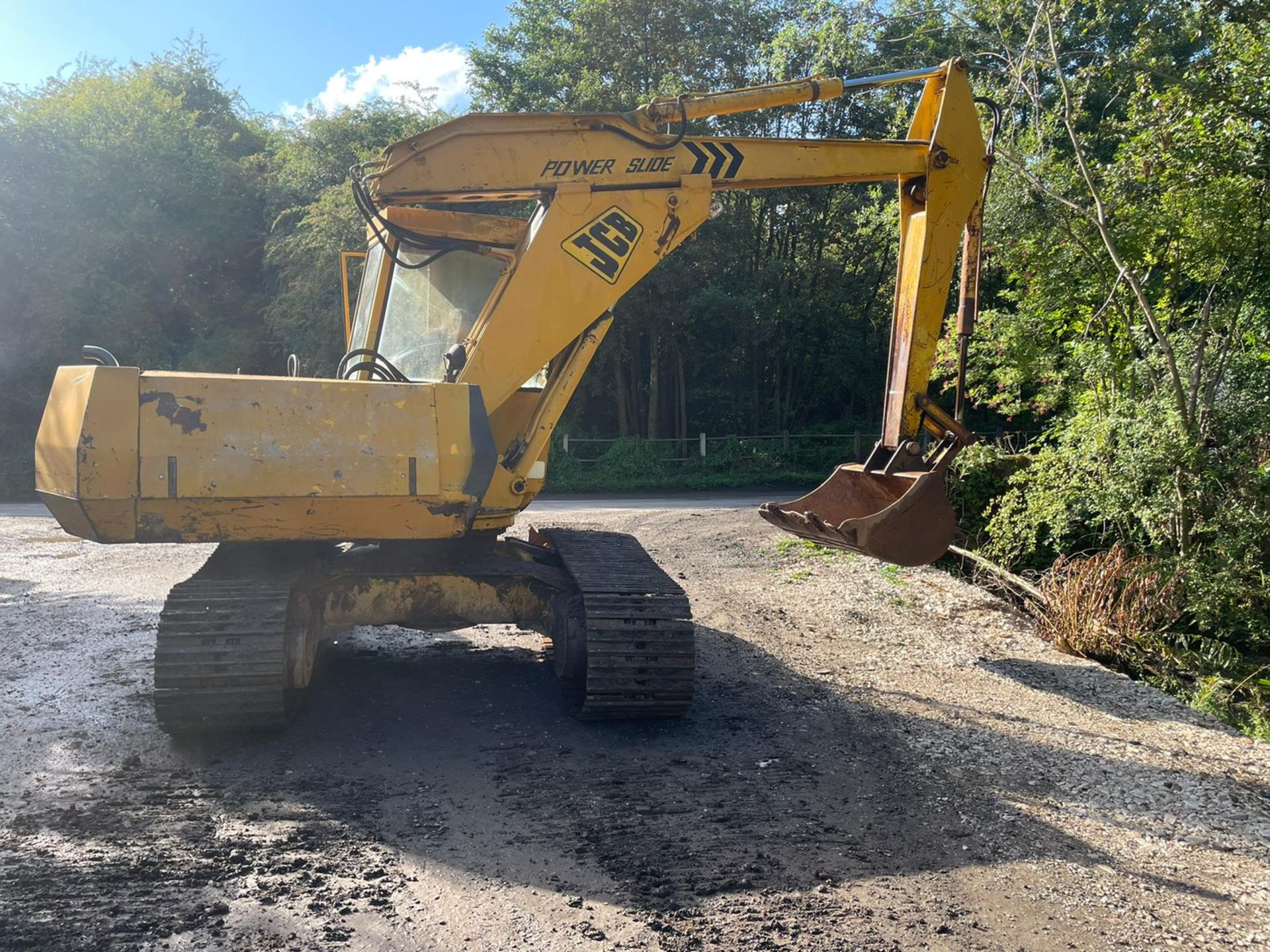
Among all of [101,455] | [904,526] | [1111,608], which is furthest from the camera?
[1111,608]

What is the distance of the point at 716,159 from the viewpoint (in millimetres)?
5566

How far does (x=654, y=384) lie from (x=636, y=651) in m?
19.4

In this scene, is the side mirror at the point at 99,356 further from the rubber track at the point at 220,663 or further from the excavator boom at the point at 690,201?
the excavator boom at the point at 690,201

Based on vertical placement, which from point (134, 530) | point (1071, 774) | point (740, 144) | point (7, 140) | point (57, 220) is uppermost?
point (7, 140)

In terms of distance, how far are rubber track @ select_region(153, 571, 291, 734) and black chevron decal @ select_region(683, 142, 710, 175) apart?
3.27 metres

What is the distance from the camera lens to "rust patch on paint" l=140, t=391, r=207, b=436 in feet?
14.2

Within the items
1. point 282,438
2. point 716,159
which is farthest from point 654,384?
point 282,438

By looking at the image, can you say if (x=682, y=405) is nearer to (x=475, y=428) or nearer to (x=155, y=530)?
(x=475, y=428)

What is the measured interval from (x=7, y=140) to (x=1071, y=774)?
2601cm

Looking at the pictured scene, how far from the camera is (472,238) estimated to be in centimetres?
596

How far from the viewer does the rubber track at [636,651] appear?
4.71m

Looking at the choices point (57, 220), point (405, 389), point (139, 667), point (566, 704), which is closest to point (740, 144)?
point (405, 389)

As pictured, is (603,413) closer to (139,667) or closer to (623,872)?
(139,667)

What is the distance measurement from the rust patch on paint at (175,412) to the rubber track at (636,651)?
199 cm
